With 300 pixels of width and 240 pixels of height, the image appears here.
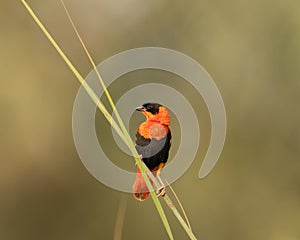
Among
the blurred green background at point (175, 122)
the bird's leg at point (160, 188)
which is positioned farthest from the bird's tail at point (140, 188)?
the blurred green background at point (175, 122)

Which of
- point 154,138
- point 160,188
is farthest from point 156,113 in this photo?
point 160,188

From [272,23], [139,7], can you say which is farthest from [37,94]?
[272,23]

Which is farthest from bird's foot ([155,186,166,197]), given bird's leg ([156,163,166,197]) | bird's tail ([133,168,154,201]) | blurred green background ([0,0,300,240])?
blurred green background ([0,0,300,240])

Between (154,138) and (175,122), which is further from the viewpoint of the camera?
(175,122)

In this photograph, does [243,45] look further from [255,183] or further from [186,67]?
[255,183]

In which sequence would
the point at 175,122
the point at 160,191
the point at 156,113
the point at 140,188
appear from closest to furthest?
the point at 160,191 < the point at 140,188 < the point at 156,113 < the point at 175,122

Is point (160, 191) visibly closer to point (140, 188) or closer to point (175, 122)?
point (140, 188)

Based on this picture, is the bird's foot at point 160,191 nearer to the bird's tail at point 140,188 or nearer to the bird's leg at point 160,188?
the bird's leg at point 160,188
